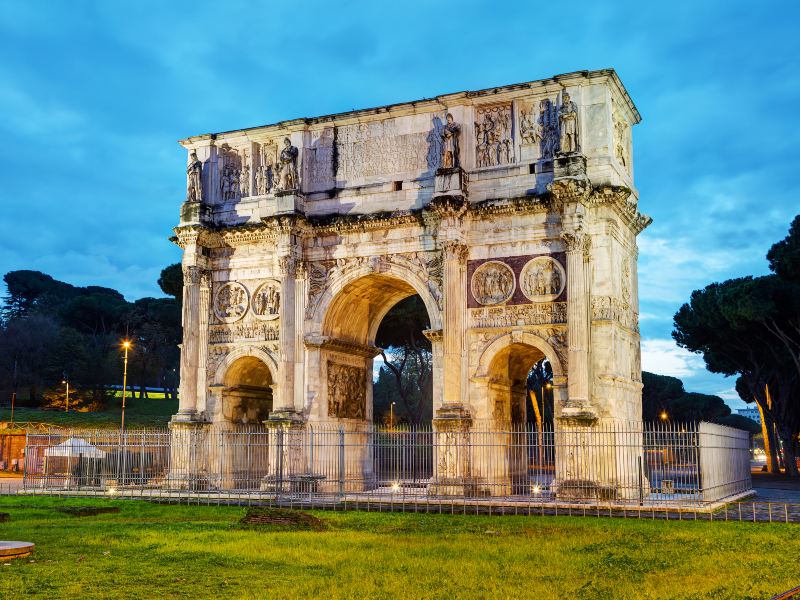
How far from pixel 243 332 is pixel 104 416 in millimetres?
31491

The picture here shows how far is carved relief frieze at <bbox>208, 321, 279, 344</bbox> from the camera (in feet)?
86.2

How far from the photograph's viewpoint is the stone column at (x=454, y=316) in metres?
23.3

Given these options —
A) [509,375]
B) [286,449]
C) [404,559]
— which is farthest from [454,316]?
[404,559]

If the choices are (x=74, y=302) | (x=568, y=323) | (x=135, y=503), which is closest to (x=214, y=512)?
(x=135, y=503)

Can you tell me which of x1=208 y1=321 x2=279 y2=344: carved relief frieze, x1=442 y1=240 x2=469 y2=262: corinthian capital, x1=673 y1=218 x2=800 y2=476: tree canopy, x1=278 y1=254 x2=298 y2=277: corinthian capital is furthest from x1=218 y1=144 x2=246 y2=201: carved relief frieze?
x1=673 y1=218 x2=800 y2=476: tree canopy

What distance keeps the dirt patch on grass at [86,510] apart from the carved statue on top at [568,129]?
44.9 feet

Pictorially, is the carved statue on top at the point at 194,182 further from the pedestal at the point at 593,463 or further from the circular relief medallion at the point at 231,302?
the pedestal at the point at 593,463

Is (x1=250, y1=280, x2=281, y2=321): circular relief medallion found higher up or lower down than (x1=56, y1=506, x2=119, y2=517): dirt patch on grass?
higher up

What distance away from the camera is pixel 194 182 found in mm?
27422

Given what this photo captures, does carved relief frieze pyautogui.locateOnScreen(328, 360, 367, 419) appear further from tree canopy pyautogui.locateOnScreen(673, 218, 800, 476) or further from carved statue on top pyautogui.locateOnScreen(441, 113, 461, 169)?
tree canopy pyautogui.locateOnScreen(673, 218, 800, 476)

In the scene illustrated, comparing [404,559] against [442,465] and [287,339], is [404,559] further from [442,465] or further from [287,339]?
[287,339]

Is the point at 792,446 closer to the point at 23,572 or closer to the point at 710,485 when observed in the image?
the point at 710,485

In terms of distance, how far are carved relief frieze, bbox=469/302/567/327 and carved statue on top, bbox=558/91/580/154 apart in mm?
3950

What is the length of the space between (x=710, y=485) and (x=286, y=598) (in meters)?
13.2
